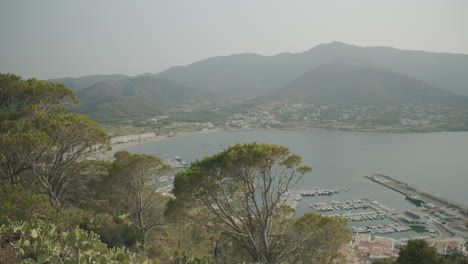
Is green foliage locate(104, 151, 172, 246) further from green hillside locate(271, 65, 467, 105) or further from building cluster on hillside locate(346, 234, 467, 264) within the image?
green hillside locate(271, 65, 467, 105)

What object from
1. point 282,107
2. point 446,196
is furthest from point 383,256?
point 282,107

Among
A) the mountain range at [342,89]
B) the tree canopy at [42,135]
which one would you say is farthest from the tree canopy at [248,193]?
the mountain range at [342,89]

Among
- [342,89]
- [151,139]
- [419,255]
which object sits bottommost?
[419,255]

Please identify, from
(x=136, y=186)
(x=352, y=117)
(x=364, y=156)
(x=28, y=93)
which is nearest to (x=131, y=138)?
(x=364, y=156)

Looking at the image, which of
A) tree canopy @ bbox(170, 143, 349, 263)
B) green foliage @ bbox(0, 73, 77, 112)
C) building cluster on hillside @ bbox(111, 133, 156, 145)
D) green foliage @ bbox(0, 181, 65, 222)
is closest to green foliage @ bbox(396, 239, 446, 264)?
tree canopy @ bbox(170, 143, 349, 263)

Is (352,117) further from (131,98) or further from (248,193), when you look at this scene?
(248,193)

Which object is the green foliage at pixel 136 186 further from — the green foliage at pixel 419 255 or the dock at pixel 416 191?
the dock at pixel 416 191
